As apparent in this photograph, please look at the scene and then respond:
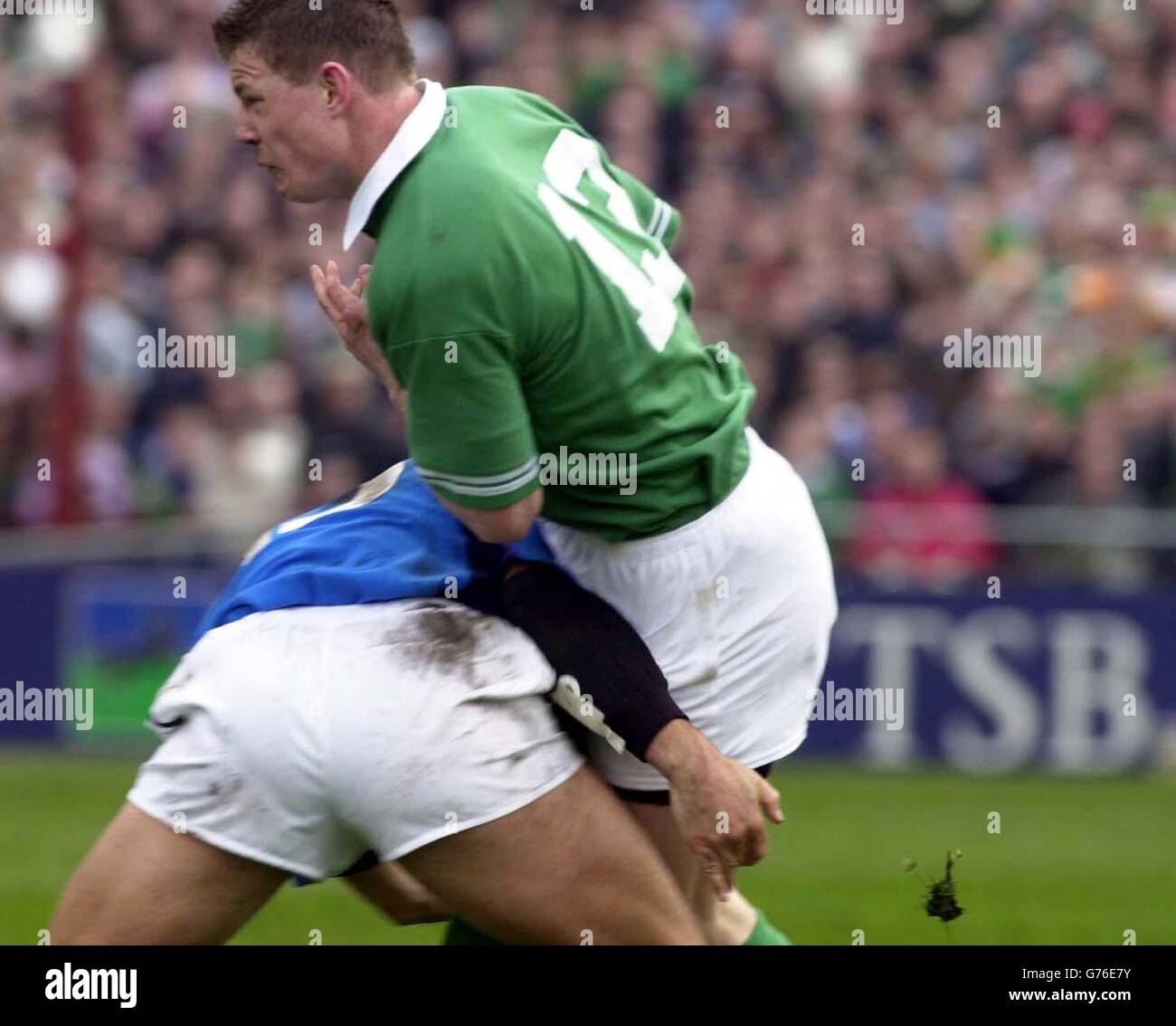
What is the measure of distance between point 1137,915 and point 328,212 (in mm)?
6834

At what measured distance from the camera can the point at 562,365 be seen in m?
3.95

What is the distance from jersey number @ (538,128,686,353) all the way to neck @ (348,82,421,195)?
0.90 feet

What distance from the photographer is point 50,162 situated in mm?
13094

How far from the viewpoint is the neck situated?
396cm

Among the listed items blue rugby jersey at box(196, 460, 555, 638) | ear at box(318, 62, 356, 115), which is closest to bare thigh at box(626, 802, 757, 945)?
blue rugby jersey at box(196, 460, 555, 638)

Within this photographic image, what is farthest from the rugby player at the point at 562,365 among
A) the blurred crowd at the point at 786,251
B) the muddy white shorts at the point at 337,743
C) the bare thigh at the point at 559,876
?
the blurred crowd at the point at 786,251

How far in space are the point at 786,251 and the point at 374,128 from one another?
8939mm

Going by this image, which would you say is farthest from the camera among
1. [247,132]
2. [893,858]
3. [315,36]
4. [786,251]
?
[786,251]

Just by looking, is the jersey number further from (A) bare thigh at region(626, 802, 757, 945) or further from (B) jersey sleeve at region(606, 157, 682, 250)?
(A) bare thigh at region(626, 802, 757, 945)

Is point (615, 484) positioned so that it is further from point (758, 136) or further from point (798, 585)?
point (758, 136)

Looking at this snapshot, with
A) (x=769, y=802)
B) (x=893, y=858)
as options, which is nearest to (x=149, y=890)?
(x=769, y=802)

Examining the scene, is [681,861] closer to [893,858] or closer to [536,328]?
[536,328]

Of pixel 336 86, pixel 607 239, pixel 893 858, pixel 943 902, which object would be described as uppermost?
pixel 336 86

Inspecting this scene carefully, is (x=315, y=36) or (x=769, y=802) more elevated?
(x=315, y=36)
